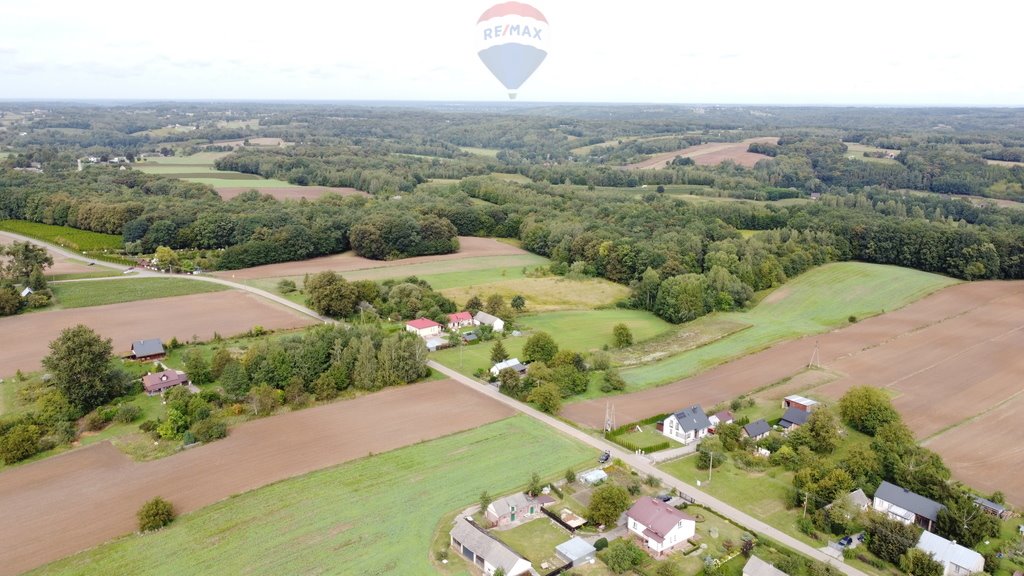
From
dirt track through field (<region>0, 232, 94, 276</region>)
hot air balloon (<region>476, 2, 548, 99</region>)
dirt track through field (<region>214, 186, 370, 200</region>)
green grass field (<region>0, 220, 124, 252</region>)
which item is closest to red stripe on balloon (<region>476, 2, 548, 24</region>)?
hot air balloon (<region>476, 2, 548, 99</region>)

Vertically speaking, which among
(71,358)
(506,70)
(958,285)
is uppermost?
(506,70)

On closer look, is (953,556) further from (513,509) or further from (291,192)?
(291,192)

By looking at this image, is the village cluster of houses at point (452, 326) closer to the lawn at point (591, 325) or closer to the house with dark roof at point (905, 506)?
the lawn at point (591, 325)

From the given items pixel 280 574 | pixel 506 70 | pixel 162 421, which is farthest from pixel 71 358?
pixel 506 70

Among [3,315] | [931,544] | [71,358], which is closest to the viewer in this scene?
[931,544]

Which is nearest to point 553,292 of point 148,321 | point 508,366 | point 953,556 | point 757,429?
point 508,366

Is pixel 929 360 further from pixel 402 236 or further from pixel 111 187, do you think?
pixel 111 187
